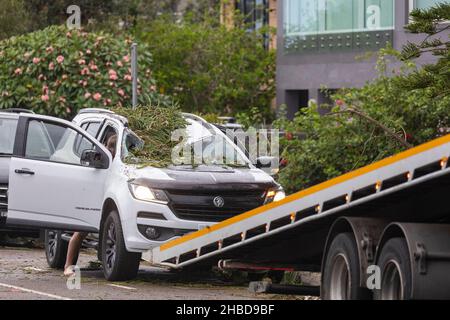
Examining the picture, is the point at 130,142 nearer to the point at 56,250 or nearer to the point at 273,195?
the point at 273,195

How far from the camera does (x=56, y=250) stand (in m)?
17.5

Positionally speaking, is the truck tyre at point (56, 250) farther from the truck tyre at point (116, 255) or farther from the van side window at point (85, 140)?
the truck tyre at point (116, 255)

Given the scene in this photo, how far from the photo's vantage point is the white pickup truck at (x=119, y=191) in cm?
1515

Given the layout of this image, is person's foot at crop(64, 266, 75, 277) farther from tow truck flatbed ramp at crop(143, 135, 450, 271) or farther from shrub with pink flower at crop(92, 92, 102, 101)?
shrub with pink flower at crop(92, 92, 102, 101)

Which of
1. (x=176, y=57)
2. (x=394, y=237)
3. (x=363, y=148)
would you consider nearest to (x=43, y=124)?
(x=363, y=148)

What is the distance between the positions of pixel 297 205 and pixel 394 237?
1339 mm

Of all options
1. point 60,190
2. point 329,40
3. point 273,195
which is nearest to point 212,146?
point 273,195

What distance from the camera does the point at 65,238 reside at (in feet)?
56.7

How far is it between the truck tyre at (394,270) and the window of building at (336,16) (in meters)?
24.5

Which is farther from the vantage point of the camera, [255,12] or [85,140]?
[255,12]

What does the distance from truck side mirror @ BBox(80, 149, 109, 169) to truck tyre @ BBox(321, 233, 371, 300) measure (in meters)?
4.89

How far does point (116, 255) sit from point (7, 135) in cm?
595

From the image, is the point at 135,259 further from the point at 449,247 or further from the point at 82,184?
the point at 449,247

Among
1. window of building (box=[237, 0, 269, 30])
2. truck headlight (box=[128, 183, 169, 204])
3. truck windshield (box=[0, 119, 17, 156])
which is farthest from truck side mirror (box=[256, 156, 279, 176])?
window of building (box=[237, 0, 269, 30])
